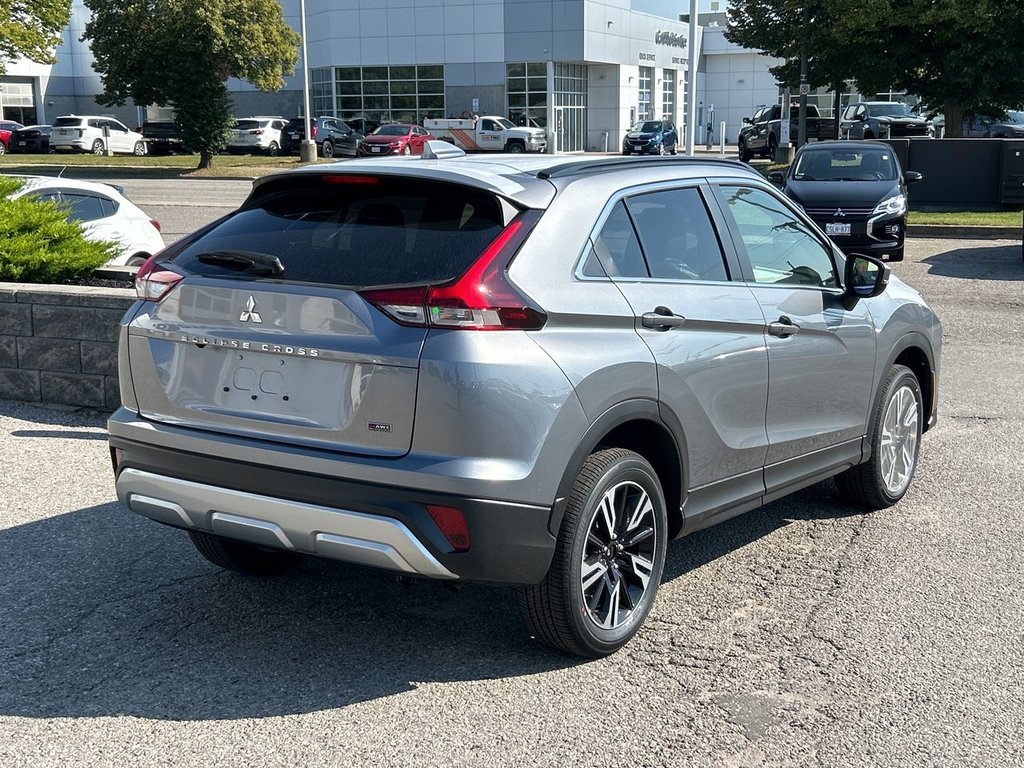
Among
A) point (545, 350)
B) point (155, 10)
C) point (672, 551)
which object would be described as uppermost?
point (155, 10)

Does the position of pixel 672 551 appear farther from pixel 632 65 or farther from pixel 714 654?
pixel 632 65

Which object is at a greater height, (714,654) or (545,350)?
(545,350)

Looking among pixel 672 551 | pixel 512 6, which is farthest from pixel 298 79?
pixel 672 551

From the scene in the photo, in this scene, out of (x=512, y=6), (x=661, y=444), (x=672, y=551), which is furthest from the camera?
(x=512, y=6)

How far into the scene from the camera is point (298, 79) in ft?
218

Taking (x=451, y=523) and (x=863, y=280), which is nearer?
(x=451, y=523)

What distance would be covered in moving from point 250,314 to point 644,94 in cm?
6772

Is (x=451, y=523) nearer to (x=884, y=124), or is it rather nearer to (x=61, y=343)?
(x=61, y=343)

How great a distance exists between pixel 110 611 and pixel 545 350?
2.15m

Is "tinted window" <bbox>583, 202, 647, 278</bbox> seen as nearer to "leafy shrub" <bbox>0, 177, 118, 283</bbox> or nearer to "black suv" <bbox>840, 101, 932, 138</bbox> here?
"leafy shrub" <bbox>0, 177, 118, 283</bbox>

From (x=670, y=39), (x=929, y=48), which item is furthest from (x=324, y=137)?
(x=670, y=39)

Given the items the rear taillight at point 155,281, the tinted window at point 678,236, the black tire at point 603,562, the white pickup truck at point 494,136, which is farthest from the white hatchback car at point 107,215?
the white pickup truck at point 494,136

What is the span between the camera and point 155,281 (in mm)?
4508

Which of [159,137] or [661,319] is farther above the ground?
[661,319]
